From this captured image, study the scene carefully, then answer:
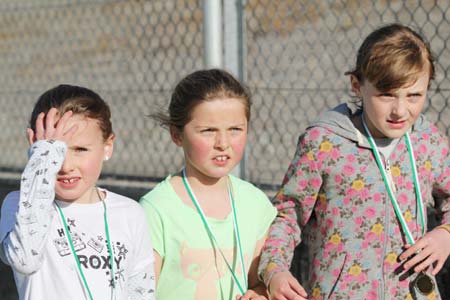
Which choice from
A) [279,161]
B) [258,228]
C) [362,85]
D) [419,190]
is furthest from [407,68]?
[279,161]

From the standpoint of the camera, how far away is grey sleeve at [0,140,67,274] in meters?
2.67

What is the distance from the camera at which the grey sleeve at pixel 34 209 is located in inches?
105

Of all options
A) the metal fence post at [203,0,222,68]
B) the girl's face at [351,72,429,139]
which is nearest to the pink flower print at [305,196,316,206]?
the girl's face at [351,72,429,139]

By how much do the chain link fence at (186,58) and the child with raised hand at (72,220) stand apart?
168cm

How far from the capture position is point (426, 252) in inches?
121

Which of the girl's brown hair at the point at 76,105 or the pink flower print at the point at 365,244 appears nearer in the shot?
the girl's brown hair at the point at 76,105

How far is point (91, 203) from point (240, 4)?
1.87 m

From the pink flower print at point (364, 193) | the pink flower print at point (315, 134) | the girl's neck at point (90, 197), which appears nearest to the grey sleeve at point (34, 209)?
the girl's neck at point (90, 197)

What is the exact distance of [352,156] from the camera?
317cm

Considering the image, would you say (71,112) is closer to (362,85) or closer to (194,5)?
(362,85)

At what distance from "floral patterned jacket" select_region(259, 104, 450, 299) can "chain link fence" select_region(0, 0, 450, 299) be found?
40.5 inches

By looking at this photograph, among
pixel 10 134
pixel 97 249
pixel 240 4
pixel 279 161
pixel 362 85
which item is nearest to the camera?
pixel 97 249

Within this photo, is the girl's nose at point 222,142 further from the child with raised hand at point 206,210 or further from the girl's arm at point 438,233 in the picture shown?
the girl's arm at point 438,233

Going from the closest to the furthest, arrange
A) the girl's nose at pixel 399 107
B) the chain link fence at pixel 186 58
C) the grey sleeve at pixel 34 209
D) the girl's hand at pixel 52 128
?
1. the grey sleeve at pixel 34 209
2. the girl's hand at pixel 52 128
3. the girl's nose at pixel 399 107
4. the chain link fence at pixel 186 58
